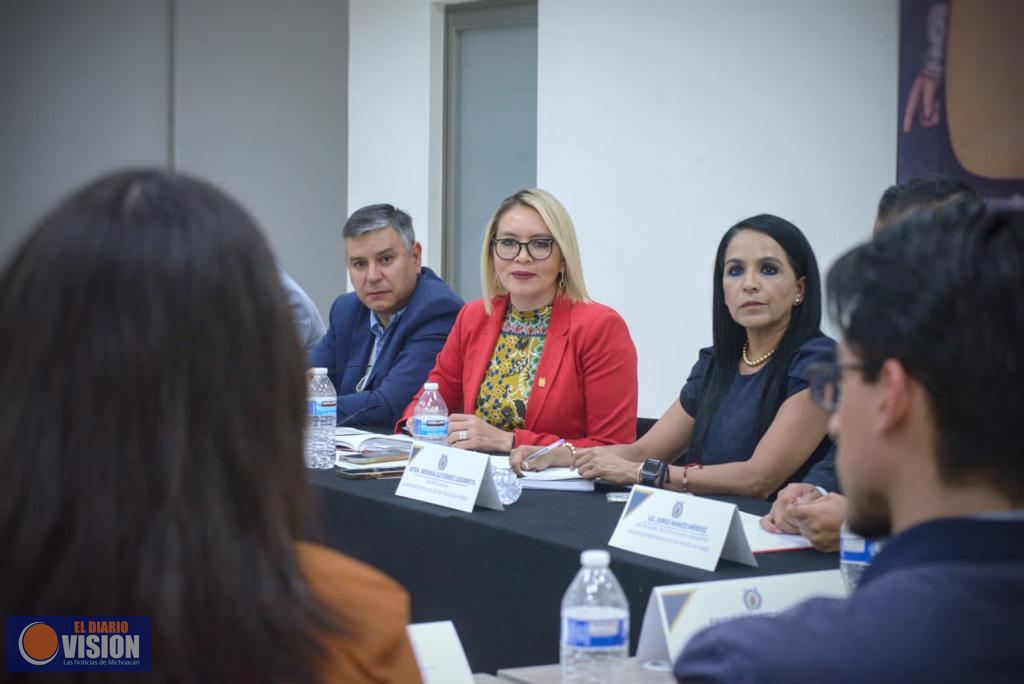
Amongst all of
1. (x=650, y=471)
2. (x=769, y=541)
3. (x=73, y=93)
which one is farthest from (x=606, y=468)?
(x=73, y=93)

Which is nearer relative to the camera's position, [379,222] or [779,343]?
[779,343]

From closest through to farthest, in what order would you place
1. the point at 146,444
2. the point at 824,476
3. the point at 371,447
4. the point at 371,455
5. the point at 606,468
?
the point at 146,444
the point at 824,476
the point at 606,468
the point at 371,455
the point at 371,447

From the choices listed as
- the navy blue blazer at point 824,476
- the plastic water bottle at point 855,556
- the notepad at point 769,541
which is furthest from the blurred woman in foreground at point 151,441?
the navy blue blazer at point 824,476

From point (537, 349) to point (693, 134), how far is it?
5.78ft

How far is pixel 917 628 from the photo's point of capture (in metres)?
0.84

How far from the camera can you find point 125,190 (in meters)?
0.81

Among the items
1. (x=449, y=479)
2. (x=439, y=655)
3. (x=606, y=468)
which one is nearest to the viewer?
(x=439, y=655)

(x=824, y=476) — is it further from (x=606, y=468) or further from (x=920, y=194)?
(x=920, y=194)

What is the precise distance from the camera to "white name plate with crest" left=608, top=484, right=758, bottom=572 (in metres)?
1.88

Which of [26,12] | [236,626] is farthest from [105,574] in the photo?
[26,12]

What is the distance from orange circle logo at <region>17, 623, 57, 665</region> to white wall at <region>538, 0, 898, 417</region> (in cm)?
381

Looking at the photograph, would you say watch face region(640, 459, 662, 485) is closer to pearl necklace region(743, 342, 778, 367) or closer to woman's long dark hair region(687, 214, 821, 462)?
woman's long dark hair region(687, 214, 821, 462)

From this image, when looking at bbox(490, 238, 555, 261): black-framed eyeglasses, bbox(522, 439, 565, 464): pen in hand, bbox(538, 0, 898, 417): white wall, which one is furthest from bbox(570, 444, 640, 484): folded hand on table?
bbox(538, 0, 898, 417): white wall

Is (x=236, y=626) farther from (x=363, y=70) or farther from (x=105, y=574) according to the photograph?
(x=363, y=70)
